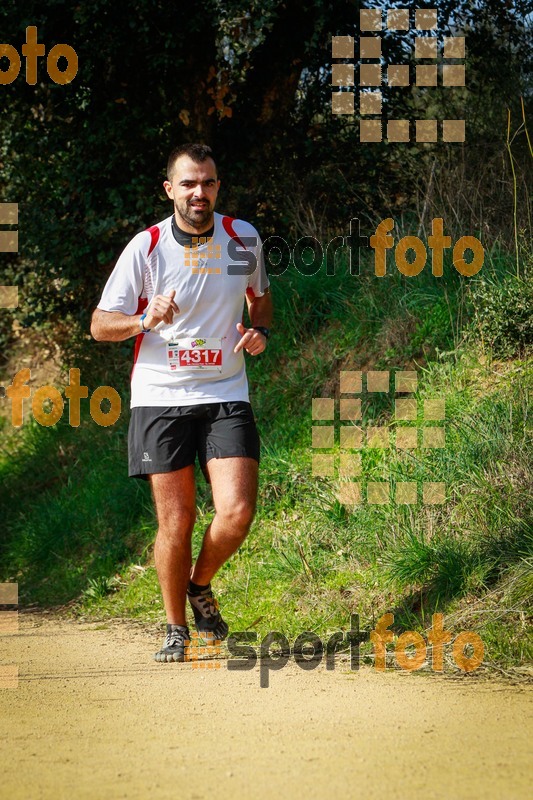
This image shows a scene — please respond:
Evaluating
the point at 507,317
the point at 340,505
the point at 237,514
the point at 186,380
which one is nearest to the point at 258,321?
the point at 186,380

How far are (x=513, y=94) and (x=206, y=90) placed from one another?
2.77 m

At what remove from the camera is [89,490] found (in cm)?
909

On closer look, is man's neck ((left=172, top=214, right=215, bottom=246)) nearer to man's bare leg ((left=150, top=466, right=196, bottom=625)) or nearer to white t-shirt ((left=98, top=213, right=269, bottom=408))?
A: white t-shirt ((left=98, top=213, right=269, bottom=408))

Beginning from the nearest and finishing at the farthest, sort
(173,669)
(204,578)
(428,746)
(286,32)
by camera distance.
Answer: (428,746) → (173,669) → (204,578) → (286,32)

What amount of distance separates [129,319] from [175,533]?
44.1 inches

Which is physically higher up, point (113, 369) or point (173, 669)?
point (113, 369)

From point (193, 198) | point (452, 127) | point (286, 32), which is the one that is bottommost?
point (193, 198)

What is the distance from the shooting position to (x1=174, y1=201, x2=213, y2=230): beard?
5.58m

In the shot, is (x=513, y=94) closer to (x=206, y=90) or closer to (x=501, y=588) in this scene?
(x=206, y=90)

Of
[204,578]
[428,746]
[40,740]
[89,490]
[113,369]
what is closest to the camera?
[428,746]

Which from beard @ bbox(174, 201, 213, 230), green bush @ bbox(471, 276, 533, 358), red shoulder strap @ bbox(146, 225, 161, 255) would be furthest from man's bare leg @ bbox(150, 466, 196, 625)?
green bush @ bbox(471, 276, 533, 358)

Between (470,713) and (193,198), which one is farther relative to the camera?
(193,198)

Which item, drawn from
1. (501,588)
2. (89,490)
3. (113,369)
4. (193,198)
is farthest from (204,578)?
(113,369)

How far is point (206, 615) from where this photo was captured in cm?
575
